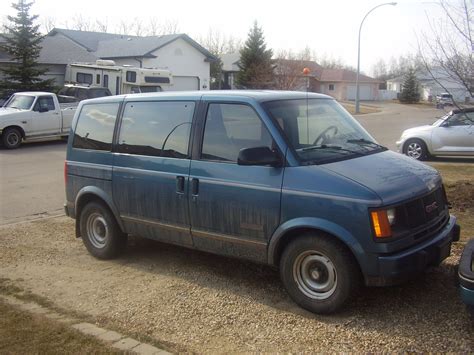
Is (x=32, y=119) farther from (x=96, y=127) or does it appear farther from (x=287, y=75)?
(x=287, y=75)

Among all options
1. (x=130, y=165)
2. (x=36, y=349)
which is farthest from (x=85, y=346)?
(x=130, y=165)

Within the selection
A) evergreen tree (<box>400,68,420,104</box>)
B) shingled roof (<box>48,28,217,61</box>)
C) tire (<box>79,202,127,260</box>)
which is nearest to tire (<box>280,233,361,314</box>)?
tire (<box>79,202,127,260</box>)

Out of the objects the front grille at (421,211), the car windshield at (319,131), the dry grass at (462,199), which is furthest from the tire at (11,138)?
the front grille at (421,211)

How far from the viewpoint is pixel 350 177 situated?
429cm

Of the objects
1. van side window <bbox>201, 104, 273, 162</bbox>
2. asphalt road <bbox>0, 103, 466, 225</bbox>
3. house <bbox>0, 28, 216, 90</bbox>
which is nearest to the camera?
van side window <bbox>201, 104, 273, 162</bbox>

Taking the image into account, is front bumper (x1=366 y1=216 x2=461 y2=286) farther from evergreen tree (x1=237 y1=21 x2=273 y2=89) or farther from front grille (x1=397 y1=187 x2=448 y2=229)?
evergreen tree (x1=237 y1=21 x2=273 y2=89)

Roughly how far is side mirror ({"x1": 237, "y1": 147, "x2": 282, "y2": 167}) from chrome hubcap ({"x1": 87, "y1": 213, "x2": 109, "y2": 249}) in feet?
7.85

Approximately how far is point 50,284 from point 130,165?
1.48 metres

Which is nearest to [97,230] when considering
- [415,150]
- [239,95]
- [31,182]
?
[239,95]

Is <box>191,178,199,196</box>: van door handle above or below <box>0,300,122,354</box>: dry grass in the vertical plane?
above

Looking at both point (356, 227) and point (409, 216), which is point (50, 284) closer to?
point (356, 227)

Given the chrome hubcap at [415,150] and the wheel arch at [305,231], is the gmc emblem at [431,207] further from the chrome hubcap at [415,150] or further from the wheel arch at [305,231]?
the chrome hubcap at [415,150]

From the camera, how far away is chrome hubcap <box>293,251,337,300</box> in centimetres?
436

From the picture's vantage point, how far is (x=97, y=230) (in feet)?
20.8
